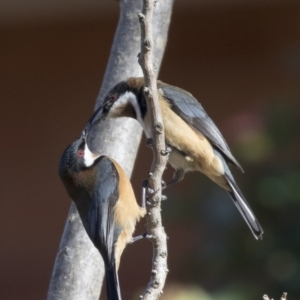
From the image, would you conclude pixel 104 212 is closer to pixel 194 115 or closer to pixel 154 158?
pixel 194 115

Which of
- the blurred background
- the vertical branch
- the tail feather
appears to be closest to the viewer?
the vertical branch

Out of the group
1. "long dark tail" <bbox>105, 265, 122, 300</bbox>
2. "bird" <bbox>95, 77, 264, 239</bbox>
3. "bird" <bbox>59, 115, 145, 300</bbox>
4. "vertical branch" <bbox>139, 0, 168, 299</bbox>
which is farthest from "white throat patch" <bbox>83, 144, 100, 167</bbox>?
"vertical branch" <bbox>139, 0, 168, 299</bbox>

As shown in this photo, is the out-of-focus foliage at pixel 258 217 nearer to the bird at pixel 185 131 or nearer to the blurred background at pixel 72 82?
the bird at pixel 185 131

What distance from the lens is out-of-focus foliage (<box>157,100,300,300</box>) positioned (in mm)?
3381

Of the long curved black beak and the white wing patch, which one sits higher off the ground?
the white wing patch

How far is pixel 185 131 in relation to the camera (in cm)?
323

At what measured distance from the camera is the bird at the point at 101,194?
308cm

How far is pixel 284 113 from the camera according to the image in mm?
3562

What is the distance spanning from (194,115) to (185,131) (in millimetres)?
99

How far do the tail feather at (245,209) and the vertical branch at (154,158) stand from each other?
773mm

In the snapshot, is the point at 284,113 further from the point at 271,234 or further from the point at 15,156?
the point at 15,156

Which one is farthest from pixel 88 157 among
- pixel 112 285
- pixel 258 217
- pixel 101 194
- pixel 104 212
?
pixel 258 217

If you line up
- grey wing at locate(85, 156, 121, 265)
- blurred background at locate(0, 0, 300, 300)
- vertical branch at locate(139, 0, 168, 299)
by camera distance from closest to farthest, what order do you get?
vertical branch at locate(139, 0, 168, 299), grey wing at locate(85, 156, 121, 265), blurred background at locate(0, 0, 300, 300)

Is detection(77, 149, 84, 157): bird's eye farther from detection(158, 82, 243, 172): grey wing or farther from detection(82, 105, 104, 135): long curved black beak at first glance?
detection(158, 82, 243, 172): grey wing
